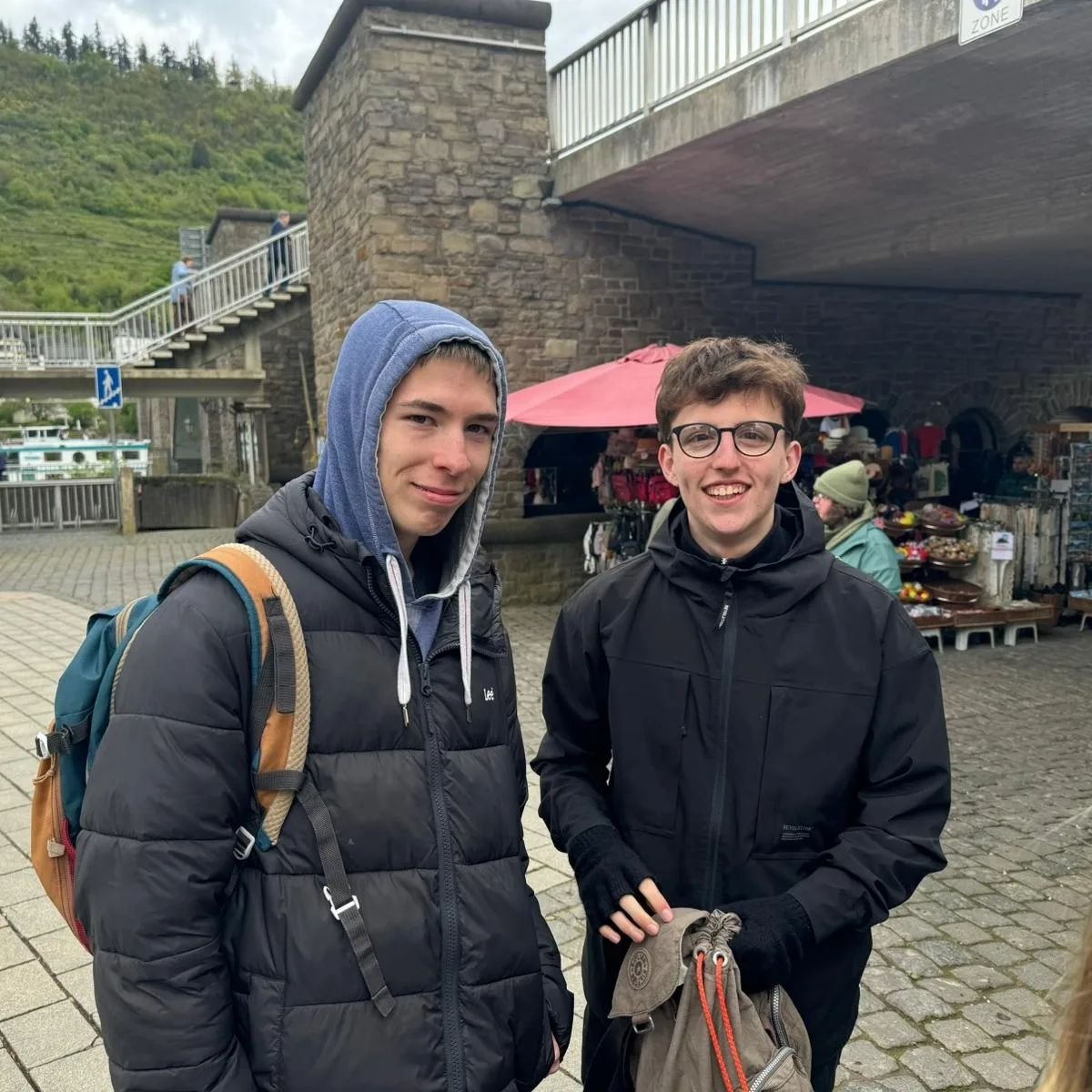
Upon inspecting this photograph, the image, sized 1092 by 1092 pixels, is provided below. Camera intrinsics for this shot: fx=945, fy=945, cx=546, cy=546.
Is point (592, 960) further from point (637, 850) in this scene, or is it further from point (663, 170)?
point (663, 170)

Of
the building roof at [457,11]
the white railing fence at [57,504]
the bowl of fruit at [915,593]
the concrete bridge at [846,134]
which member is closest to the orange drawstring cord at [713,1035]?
the concrete bridge at [846,134]

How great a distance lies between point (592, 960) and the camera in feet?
5.97

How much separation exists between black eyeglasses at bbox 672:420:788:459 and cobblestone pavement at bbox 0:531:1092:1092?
0.86 metres

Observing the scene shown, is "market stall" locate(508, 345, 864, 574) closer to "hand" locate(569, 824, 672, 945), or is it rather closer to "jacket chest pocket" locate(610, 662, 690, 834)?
"jacket chest pocket" locate(610, 662, 690, 834)

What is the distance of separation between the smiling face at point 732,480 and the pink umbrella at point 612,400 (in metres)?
5.21

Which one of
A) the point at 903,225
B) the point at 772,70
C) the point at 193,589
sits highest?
the point at 772,70

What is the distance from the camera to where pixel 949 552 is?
834 cm

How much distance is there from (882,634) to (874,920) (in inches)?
19.0

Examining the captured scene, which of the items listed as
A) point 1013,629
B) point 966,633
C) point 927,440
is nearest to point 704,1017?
point 966,633

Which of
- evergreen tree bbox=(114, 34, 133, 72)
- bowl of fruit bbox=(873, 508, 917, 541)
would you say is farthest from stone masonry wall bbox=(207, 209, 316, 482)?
A: evergreen tree bbox=(114, 34, 133, 72)

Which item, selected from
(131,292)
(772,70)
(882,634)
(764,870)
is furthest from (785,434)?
(131,292)

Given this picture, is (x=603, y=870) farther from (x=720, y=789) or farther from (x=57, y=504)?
(x=57, y=504)

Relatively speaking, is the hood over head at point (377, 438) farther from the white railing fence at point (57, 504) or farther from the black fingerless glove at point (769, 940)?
the white railing fence at point (57, 504)

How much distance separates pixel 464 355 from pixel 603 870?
2.93 feet
